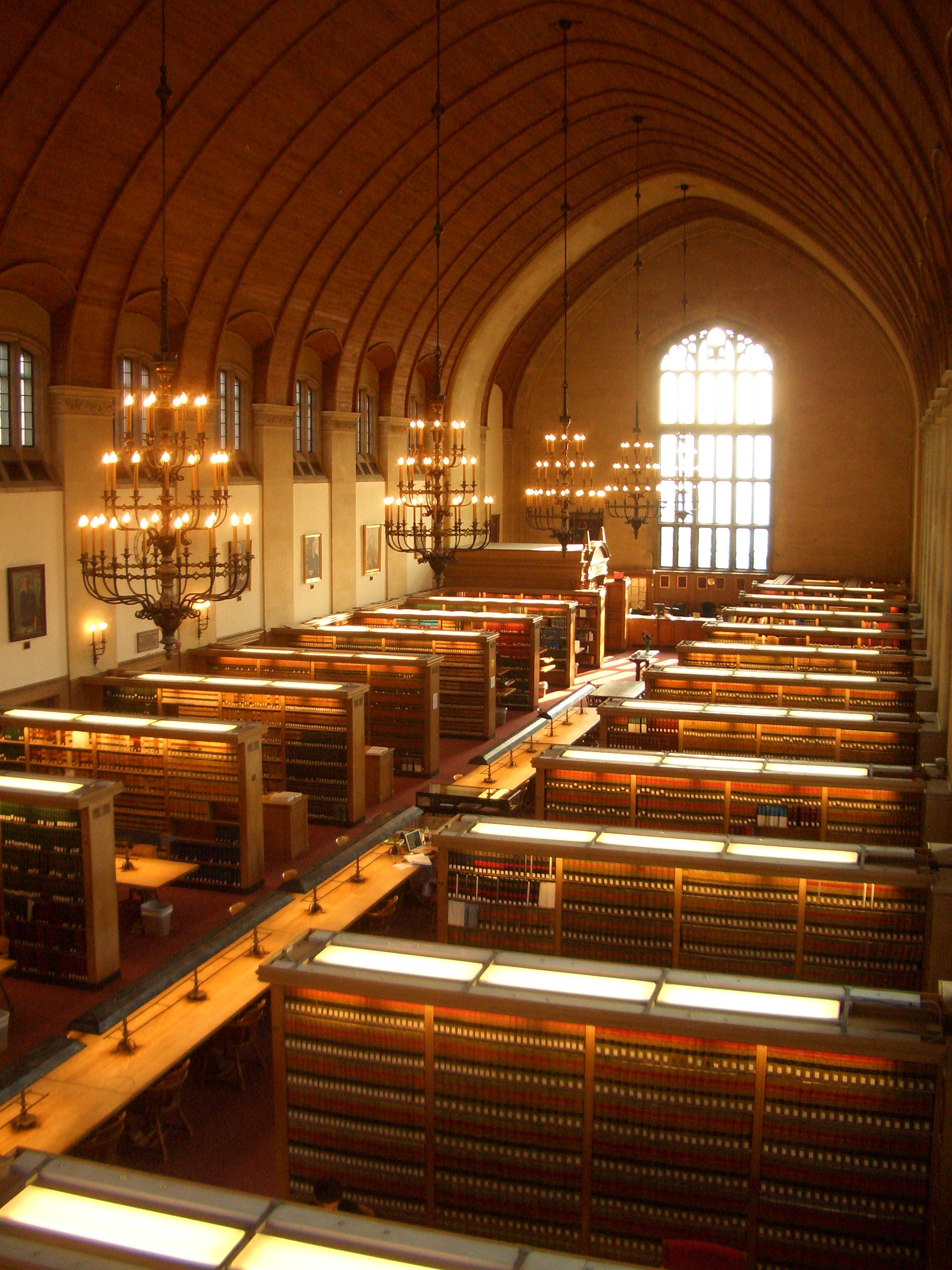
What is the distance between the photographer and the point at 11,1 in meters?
11.4

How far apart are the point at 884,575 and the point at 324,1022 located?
1036 inches

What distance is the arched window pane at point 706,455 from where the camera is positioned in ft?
101

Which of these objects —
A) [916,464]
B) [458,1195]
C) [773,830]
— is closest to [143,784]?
[773,830]

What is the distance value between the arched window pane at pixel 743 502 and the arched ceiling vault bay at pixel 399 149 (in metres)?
6.47

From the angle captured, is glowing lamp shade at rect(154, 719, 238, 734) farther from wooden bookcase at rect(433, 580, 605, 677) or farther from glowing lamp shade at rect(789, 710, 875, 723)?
wooden bookcase at rect(433, 580, 605, 677)

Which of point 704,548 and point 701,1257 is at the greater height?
point 704,548

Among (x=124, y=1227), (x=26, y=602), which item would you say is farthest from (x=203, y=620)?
(x=124, y=1227)

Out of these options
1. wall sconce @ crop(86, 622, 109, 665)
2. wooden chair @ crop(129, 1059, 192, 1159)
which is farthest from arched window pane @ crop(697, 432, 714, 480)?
wooden chair @ crop(129, 1059, 192, 1159)

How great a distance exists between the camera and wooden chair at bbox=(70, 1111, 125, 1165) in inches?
258

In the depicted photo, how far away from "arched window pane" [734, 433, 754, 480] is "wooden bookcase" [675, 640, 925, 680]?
49.7 ft

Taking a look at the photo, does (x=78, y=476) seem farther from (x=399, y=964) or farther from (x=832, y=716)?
(x=399, y=964)

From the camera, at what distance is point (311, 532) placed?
73.9 feet

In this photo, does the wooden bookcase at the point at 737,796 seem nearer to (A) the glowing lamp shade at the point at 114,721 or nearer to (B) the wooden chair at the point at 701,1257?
(A) the glowing lamp shade at the point at 114,721

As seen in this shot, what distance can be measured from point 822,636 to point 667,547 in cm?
1438
